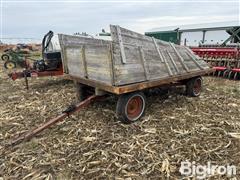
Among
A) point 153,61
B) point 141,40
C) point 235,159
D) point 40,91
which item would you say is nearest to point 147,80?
point 153,61

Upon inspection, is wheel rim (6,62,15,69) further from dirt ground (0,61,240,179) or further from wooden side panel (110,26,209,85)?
wooden side panel (110,26,209,85)

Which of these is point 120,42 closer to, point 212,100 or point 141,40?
point 141,40

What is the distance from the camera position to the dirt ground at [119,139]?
2967 millimetres

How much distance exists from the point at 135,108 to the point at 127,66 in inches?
41.1

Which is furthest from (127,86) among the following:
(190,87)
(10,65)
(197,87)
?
(10,65)

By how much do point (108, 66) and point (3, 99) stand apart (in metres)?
4.14

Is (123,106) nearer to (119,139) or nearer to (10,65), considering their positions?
(119,139)

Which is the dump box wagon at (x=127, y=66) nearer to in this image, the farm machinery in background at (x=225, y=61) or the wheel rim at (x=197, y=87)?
the wheel rim at (x=197, y=87)

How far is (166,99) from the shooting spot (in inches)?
223

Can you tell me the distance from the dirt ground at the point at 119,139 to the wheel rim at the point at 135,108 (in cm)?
19

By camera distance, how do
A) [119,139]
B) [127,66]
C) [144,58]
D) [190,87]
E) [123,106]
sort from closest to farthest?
[119,139] → [127,66] → [123,106] → [144,58] → [190,87]

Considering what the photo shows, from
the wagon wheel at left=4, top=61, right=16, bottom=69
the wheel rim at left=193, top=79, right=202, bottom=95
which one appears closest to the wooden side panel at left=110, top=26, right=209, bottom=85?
the wheel rim at left=193, top=79, right=202, bottom=95

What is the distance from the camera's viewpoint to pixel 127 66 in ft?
12.5

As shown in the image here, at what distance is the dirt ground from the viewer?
2.97m
